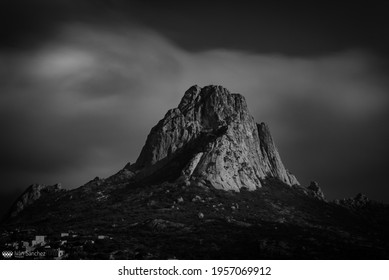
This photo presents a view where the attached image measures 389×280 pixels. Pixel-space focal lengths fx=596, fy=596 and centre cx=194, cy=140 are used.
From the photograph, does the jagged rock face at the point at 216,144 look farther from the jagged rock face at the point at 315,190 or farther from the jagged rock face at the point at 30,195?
the jagged rock face at the point at 30,195

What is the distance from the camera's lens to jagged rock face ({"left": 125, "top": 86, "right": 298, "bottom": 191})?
429 ft

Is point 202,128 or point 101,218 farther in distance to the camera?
point 202,128

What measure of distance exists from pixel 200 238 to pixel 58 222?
37.2 metres

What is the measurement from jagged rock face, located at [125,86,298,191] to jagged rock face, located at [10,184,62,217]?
810 inches

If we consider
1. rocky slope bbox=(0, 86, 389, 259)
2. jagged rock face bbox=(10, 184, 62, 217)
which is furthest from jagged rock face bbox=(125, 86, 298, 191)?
jagged rock face bbox=(10, 184, 62, 217)

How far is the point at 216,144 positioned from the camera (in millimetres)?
135500

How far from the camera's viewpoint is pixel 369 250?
63.3 metres

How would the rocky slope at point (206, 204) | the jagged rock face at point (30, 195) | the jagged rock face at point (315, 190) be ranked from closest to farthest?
1. the rocky slope at point (206, 204)
2. the jagged rock face at point (30, 195)
3. the jagged rock face at point (315, 190)

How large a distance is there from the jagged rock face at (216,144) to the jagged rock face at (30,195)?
20565 mm

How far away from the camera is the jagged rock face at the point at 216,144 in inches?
5148

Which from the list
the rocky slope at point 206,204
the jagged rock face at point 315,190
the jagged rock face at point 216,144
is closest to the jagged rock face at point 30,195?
the rocky slope at point 206,204

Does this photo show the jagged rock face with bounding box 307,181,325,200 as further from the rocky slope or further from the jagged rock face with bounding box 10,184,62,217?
the jagged rock face with bounding box 10,184,62,217
